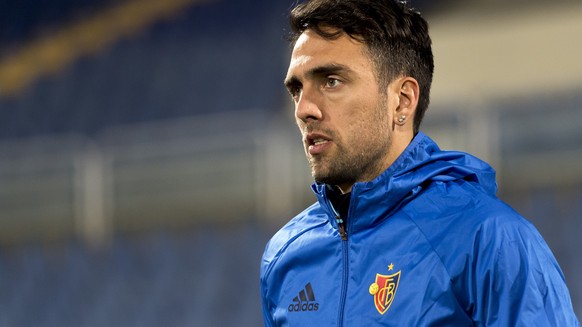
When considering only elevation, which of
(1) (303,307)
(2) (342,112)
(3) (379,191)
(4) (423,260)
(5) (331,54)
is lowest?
(1) (303,307)

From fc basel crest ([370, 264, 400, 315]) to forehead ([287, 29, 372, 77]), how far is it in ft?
1.21

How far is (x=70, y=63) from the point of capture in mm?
8680

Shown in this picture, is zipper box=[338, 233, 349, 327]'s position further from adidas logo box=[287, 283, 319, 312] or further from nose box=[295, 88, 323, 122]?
nose box=[295, 88, 323, 122]

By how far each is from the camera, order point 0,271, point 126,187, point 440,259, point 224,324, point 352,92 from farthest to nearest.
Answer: point 0,271, point 126,187, point 224,324, point 352,92, point 440,259

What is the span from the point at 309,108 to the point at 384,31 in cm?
20

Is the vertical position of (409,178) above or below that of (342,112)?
below

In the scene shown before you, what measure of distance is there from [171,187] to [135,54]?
2.53m

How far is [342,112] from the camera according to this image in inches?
69.9

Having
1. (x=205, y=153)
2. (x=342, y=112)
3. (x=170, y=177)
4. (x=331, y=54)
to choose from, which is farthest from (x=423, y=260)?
(x=170, y=177)

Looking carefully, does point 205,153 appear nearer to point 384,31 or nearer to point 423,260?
point 384,31

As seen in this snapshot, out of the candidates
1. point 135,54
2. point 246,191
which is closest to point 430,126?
point 246,191

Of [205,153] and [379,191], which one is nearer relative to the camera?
[379,191]

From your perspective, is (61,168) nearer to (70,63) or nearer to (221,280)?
(221,280)

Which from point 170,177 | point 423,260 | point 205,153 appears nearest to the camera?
point 423,260
